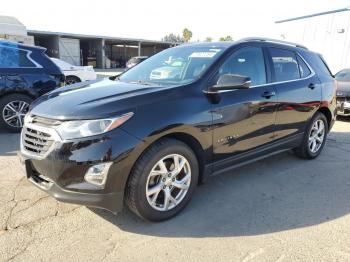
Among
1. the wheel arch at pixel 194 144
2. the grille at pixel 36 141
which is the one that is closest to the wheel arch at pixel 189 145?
the wheel arch at pixel 194 144

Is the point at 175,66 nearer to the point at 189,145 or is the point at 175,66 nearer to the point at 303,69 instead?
the point at 189,145

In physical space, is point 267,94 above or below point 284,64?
→ below

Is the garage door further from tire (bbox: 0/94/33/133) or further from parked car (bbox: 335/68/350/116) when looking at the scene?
parked car (bbox: 335/68/350/116)

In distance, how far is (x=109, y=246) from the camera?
2.81m

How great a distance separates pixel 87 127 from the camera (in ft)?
9.03

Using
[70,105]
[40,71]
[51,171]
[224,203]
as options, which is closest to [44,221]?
[51,171]

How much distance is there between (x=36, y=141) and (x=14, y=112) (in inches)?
150

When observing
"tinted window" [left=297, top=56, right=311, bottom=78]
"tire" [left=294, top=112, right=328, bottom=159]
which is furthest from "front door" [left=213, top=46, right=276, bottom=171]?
"tire" [left=294, top=112, right=328, bottom=159]

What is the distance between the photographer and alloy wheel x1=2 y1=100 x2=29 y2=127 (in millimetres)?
6205

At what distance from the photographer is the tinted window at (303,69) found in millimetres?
4812

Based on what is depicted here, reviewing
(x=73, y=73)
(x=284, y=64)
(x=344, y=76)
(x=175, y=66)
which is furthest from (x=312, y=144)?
(x=73, y=73)

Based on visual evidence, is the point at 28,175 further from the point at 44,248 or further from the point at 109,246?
the point at 109,246

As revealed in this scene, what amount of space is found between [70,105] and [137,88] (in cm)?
70

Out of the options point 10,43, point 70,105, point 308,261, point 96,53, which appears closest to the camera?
point 308,261
